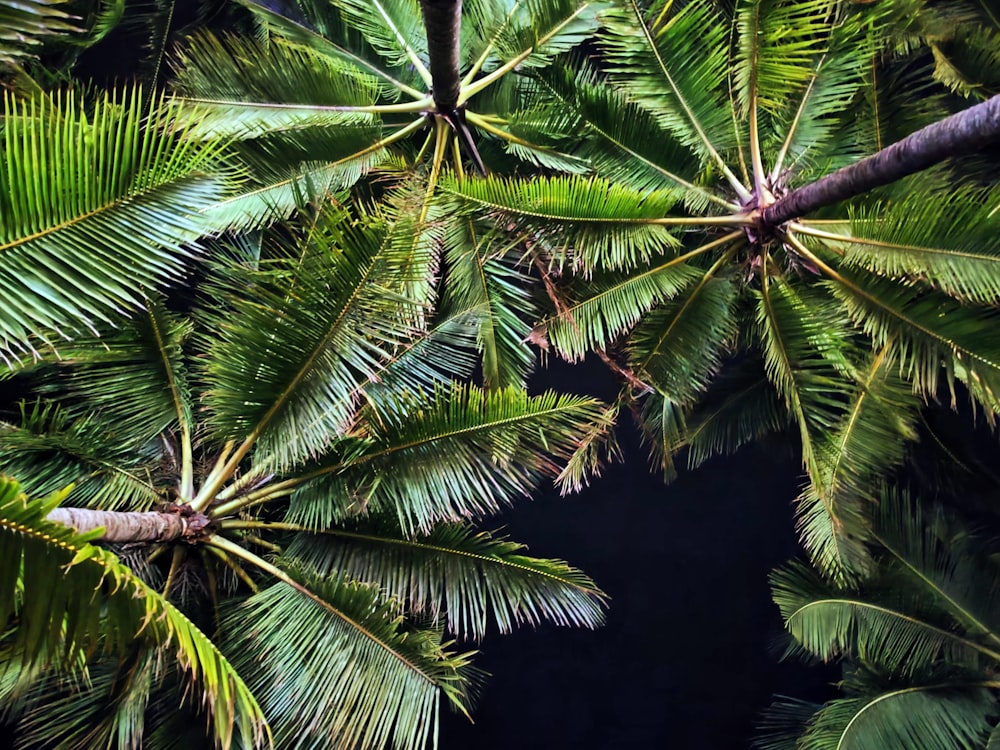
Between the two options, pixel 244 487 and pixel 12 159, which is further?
pixel 244 487

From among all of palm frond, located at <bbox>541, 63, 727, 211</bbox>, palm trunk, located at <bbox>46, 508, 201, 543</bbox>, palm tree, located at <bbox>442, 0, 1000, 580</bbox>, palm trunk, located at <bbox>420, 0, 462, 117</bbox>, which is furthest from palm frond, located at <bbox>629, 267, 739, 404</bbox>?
palm trunk, located at <bbox>46, 508, 201, 543</bbox>

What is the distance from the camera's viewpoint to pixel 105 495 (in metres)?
2.27

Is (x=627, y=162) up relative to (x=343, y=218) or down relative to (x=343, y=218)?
up

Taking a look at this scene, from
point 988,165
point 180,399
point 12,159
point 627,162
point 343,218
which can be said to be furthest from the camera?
point 988,165

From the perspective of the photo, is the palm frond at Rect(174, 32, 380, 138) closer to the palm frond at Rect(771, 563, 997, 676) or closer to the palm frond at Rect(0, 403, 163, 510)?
the palm frond at Rect(0, 403, 163, 510)

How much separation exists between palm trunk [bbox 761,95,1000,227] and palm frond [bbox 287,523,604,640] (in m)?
1.39

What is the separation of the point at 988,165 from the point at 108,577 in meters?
3.70

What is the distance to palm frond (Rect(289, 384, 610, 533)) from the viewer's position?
1977mm

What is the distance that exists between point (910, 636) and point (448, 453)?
96.5 inches

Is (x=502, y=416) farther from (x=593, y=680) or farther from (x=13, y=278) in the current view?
(x=593, y=680)

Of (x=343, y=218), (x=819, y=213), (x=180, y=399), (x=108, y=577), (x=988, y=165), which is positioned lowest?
(x=108, y=577)

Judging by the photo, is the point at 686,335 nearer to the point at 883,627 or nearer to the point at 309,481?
the point at 309,481

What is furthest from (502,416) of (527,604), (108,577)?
(108,577)

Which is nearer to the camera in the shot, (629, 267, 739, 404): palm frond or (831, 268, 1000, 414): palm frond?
(831, 268, 1000, 414): palm frond
